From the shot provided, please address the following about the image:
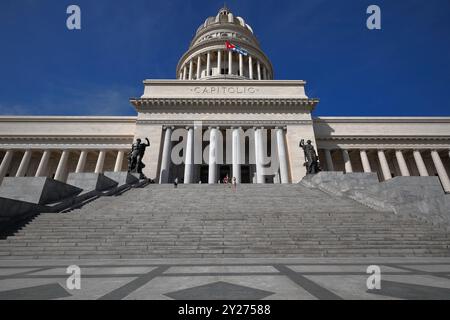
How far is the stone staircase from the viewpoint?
6.30 meters

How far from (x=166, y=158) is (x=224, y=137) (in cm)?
907

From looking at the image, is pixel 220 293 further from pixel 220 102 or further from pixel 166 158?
pixel 220 102

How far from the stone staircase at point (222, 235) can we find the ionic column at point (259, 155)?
14748 mm

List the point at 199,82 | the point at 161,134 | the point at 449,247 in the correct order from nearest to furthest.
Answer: the point at 449,247 → the point at 161,134 → the point at 199,82

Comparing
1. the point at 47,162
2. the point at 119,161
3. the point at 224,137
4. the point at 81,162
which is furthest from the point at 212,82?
the point at 47,162

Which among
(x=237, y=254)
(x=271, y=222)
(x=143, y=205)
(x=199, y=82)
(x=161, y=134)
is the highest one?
(x=199, y=82)

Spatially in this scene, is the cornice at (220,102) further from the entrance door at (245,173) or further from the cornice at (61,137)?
the entrance door at (245,173)

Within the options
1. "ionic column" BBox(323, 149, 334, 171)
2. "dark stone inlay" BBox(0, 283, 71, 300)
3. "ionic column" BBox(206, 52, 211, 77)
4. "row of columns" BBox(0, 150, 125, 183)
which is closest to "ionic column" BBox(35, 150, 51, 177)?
"row of columns" BBox(0, 150, 125, 183)

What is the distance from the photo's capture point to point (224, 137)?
3127cm

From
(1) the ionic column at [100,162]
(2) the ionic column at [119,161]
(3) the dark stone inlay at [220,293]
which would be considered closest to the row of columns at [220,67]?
(2) the ionic column at [119,161]

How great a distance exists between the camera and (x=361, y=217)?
900cm

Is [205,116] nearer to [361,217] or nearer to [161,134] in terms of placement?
[161,134]
